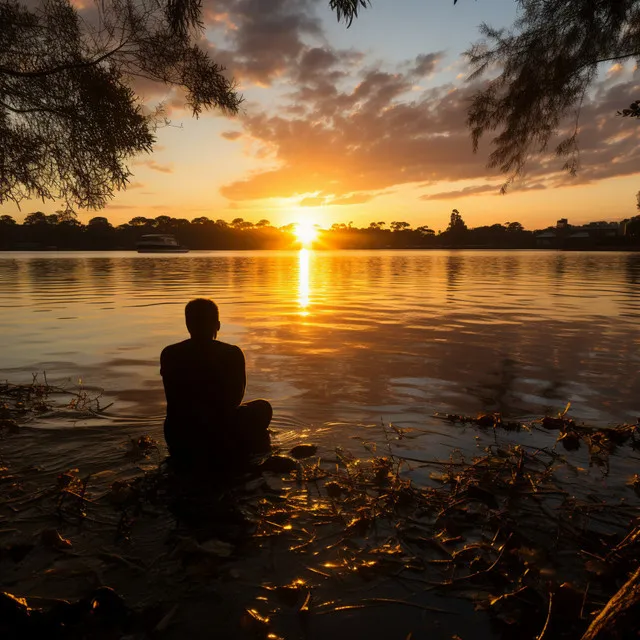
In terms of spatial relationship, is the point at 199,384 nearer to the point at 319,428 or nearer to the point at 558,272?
the point at 319,428

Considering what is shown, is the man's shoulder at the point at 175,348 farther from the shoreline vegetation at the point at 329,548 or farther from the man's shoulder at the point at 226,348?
the shoreline vegetation at the point at 329,548

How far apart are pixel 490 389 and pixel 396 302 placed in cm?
1397

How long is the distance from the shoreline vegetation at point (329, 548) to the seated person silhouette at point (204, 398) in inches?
11.8

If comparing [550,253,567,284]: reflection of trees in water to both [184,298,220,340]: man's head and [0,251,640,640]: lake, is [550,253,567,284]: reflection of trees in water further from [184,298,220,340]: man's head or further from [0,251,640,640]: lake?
[184,298,220,340]: man's head

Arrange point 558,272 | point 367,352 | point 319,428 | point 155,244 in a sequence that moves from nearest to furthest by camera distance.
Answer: point 319,428
point 367,352
point 558,272
point 155,244

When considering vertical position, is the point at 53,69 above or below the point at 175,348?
above

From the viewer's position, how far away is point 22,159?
888 centimetres

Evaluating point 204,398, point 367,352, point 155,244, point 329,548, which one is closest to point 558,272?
point 367,352

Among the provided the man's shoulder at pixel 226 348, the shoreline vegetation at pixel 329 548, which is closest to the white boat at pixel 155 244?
the shoreline vegetation at pixel 329 548

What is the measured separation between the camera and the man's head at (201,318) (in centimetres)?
475

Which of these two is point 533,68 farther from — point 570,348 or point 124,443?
point 124,443

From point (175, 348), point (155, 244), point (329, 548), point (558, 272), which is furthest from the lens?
point (155, 244)

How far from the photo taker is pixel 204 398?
4.98 metres

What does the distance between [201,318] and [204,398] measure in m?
0.87
